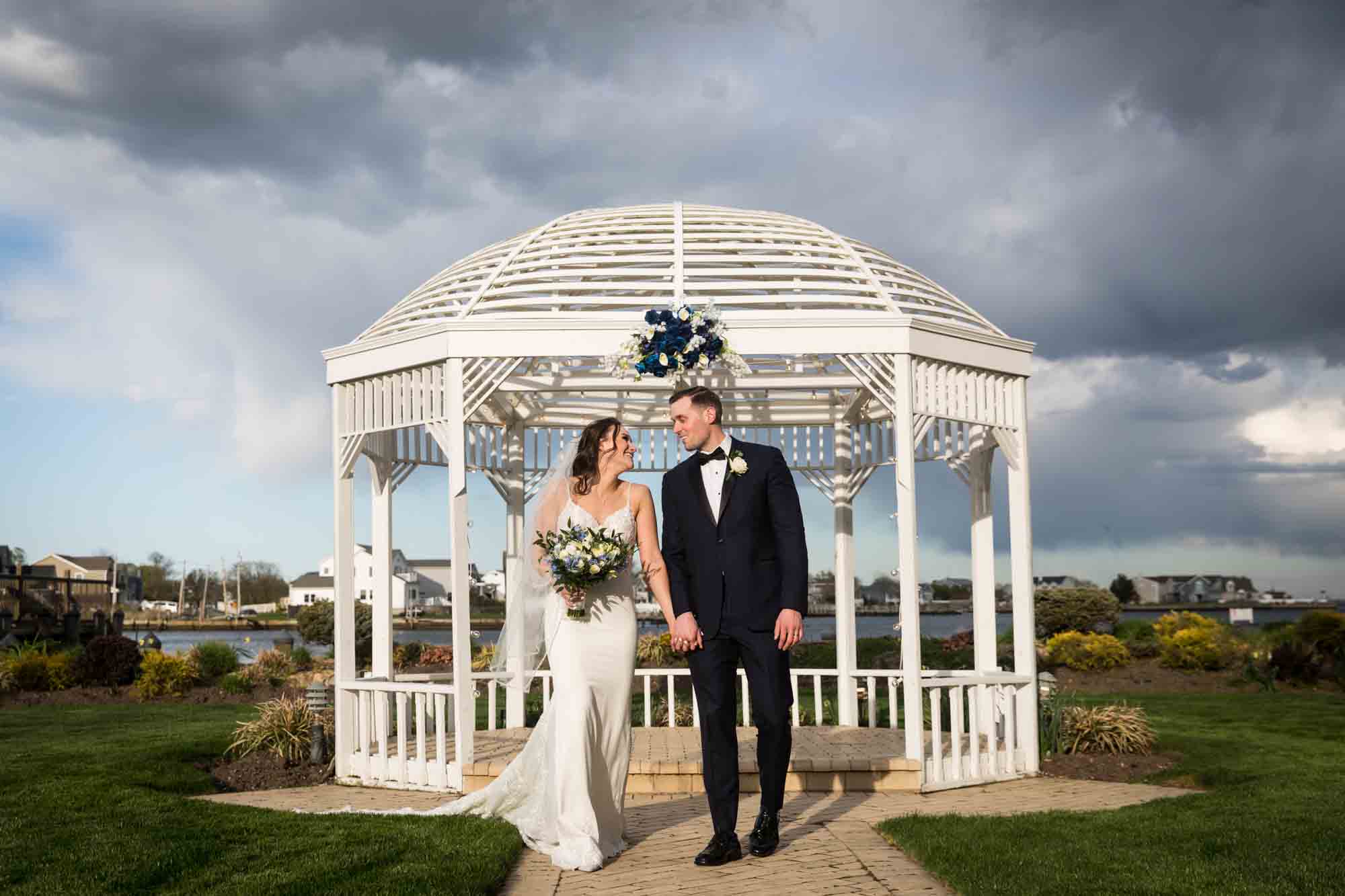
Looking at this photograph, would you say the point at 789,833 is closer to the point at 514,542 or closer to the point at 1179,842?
the point at 1179,842

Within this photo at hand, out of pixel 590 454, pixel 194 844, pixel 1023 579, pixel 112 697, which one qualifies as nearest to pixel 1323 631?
pixel 1023 579

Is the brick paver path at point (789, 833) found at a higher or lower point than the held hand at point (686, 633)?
lower

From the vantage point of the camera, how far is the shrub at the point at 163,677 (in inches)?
595

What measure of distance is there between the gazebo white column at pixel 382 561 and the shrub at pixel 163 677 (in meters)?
7.14

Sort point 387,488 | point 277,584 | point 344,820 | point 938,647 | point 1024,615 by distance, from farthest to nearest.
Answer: point 277,584, point 938,647, point 387,488, point 1024,615, point 344,820

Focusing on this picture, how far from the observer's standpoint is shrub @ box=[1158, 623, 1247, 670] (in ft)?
54.0

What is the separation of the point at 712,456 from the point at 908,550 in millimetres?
2887

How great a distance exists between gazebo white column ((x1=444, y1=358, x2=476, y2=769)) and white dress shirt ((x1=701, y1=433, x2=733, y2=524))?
8.89 feet

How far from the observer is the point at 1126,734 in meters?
8.82

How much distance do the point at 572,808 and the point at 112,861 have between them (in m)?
2.05

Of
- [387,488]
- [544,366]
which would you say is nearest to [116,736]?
[387,488]

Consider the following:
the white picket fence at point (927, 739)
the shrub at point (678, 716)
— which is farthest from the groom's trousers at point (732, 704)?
the shrub at point (678, 716)

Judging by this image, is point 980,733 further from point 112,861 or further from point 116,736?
point 116,736

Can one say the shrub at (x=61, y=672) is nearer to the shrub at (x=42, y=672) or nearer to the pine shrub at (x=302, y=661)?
the shrub at (x=42, y=672)
